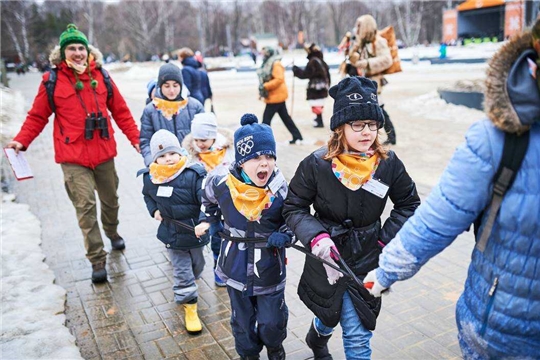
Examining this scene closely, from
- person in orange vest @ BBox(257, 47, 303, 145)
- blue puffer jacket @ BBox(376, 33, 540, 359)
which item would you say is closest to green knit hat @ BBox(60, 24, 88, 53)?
blue puffer jacket @ BBox(376, 33, 540, 359)

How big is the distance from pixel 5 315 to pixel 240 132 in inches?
104

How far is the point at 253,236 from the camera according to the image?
3.06 metres

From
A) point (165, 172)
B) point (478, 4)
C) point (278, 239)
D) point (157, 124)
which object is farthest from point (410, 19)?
point (278, 239)

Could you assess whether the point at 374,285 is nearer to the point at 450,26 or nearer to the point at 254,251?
the point at 254,251

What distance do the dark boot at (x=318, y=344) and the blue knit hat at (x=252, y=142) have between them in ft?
3.73

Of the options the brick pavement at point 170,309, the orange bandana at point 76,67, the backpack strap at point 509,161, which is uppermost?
the orange bandana at point 76,67

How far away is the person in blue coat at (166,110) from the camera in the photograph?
16.2 ft

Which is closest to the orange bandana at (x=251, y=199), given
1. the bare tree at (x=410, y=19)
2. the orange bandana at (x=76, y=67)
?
the orange bandana at (x=76, y=67)

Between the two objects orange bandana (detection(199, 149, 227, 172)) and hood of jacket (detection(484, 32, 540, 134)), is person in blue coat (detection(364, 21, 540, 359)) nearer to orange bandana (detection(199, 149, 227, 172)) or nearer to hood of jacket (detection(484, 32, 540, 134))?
hood of jacket (detection(484, 32, 540, 134))

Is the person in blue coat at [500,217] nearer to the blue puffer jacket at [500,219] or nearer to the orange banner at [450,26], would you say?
the blue puffer jacket at [500,219]

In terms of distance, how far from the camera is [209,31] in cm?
7644

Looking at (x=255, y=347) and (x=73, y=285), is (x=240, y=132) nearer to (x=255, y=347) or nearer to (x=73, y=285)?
(x=255, y=347)

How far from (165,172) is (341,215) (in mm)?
1672

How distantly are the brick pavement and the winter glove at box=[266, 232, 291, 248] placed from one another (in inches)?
40.6
